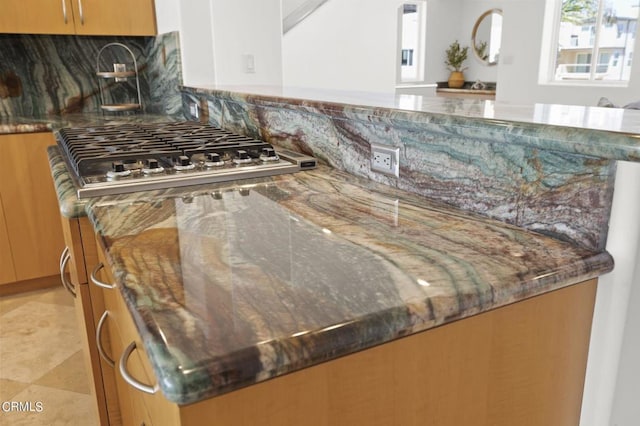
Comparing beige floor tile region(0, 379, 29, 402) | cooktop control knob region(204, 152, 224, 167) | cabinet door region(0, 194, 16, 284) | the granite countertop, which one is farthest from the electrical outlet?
cabinet door region(0, 194, 16, 284)

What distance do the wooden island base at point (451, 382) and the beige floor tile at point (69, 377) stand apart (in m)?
1.38

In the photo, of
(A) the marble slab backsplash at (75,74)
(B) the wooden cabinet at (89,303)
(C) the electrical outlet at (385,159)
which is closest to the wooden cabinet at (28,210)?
(A) the marble slab backsplash at (75,74)

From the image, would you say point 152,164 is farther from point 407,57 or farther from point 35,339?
point 407,57

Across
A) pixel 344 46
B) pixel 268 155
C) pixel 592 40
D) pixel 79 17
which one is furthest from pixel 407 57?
pixel 268 155

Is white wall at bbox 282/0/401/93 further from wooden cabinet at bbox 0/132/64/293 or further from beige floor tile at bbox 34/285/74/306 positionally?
beige floor tile at bbox 34/285/74/306

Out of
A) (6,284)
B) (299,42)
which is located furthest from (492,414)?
(299,42)

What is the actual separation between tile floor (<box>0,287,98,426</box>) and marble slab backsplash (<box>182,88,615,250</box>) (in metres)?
1.33

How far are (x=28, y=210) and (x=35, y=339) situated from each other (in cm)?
72

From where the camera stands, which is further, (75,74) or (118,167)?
(75,74)

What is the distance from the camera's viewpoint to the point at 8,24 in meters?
2.64

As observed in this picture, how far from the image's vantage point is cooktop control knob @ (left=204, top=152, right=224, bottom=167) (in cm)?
142

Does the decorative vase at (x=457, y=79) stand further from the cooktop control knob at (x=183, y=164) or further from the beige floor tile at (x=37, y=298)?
the cooktop control knob at (x=183, y=164)

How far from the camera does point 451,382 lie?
27.8 inches

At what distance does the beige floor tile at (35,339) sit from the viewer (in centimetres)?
211
